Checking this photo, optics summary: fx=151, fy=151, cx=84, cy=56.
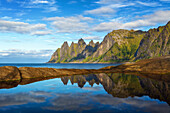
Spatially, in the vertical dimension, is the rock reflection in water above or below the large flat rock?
below

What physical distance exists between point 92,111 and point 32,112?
211 inches

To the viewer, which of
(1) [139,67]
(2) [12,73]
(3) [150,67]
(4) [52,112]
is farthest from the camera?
(1) [139,67]

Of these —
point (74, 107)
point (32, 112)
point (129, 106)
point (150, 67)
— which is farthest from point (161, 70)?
point (32, 112)

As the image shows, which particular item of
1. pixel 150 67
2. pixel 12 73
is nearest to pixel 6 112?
pixel 12 73

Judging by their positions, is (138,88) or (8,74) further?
(8,74)

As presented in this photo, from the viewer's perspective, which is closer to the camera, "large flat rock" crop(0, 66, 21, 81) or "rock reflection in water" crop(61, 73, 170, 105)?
"rock reflection in water" crop(61, 73, 170, 105)

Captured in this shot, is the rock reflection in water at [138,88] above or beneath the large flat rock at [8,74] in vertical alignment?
beneath

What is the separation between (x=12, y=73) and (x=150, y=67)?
49.1 metres

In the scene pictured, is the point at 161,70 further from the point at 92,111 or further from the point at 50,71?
the point at 92,111

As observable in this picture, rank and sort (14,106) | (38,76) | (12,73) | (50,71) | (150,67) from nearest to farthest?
(14,106), (12,73), (38,76), (50,71), (150,67)

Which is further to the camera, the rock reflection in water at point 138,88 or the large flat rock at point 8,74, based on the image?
the large flat rock at point 8,74

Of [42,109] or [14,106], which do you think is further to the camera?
[14,106]

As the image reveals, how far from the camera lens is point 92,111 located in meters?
13.7

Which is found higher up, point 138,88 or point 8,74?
point 8,74
